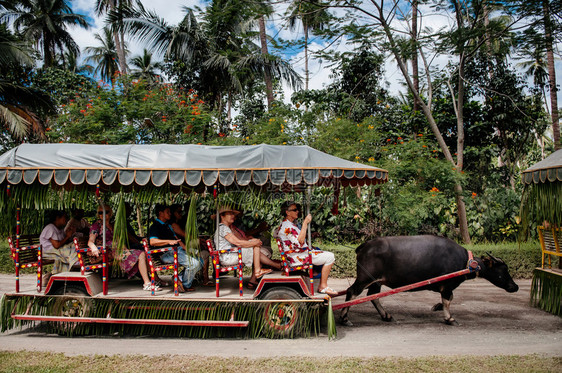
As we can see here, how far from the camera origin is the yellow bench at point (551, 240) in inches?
262

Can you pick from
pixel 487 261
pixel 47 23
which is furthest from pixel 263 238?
pixel 47 23

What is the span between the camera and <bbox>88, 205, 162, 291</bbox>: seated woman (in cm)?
589

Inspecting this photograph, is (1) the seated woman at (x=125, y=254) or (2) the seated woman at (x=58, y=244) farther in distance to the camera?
(2) the seated woman at (x=58, y=244)

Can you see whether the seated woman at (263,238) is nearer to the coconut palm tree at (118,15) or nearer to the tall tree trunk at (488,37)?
the tall tree trunk at (488,37)

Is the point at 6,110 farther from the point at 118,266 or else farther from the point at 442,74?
the point at 442,74

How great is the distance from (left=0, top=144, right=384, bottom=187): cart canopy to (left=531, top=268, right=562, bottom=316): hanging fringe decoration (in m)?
3.78

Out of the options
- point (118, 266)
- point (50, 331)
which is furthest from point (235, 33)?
point (50, 331)

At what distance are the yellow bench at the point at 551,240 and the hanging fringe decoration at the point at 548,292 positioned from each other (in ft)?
1.05

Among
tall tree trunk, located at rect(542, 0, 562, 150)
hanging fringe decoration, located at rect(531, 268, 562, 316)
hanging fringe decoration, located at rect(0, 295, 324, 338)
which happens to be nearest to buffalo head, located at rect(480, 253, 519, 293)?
hanging fringe decoration, located at rect(531, 268, 562, 316)

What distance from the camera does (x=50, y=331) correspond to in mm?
5844

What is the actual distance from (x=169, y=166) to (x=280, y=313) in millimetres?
2497

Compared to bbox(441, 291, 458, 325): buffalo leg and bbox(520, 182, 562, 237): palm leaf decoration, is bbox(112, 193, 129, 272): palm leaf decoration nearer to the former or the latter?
bbox(441, 291, 458, 325): buffalo leg

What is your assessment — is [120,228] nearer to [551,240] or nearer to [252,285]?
[252,285]

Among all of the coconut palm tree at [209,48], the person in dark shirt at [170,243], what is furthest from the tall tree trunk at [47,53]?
the person in dark shirt at [170,243]
